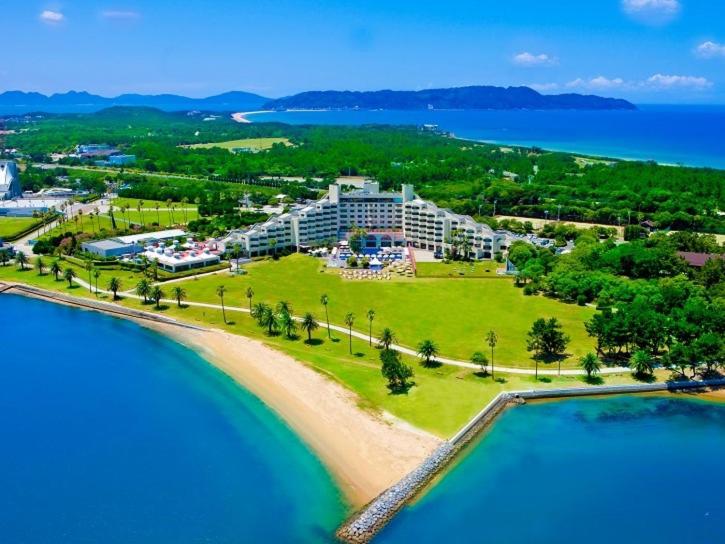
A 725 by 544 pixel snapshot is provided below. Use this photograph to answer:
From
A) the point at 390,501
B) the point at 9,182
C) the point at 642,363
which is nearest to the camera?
the point at 390,501

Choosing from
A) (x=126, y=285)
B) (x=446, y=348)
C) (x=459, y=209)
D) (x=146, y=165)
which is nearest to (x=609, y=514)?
→ (x=446, y=348)

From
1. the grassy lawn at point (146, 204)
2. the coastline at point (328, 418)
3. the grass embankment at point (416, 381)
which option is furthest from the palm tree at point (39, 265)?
the grassy lawn at point (146, 204)

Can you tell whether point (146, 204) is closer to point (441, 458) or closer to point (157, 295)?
point (157, 295)

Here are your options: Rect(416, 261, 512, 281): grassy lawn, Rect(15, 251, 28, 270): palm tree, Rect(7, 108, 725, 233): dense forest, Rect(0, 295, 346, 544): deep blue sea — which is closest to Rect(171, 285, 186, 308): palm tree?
Rect(0, 295, 346, 544): deep blue sea

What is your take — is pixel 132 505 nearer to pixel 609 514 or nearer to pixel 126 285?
pixel 609 514

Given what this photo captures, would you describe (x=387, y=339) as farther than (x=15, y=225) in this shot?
No

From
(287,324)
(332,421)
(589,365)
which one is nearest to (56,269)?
(287,324)

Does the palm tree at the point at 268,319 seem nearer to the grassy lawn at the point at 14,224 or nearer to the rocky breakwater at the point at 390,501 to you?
the rocky breakwater at the point at 390,501
